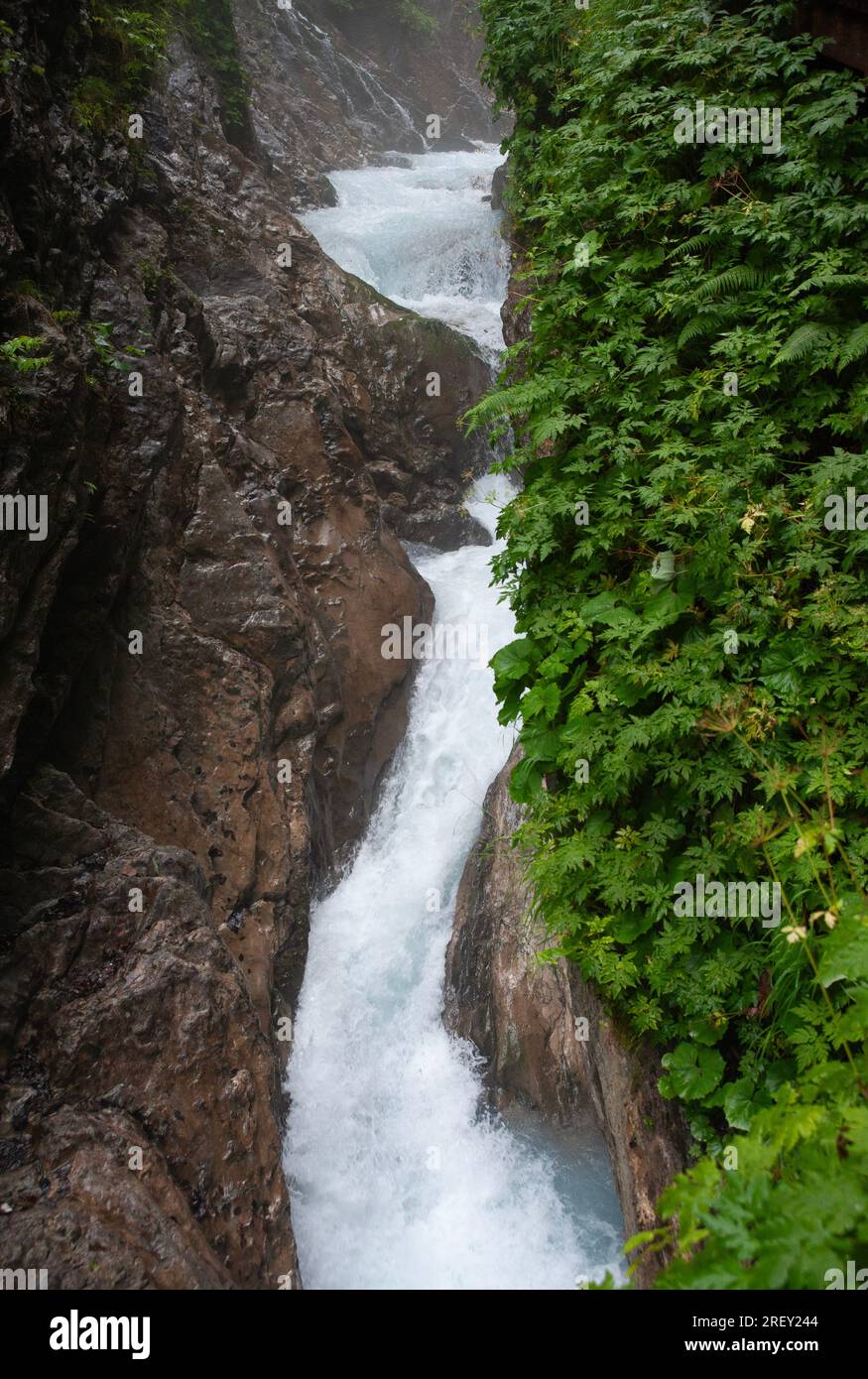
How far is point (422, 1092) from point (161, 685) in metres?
5.50

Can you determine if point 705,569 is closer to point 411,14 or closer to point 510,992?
point 510,992

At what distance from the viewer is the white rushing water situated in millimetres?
7039

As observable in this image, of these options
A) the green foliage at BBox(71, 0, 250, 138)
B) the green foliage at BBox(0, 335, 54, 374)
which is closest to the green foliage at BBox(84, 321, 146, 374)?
the green foliage at BBox(0, 335, 54, 374)

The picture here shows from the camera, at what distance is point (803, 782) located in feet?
10.9

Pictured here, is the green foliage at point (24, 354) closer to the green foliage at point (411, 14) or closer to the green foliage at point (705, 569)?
the green foliage at point (705, 569)

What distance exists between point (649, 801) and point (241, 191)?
1527cm

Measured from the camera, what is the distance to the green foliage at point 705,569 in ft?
10.7

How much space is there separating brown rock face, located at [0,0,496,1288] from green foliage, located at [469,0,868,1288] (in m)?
3.41

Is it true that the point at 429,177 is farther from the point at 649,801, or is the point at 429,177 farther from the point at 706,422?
the point at 649,801

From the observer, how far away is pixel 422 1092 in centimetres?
848

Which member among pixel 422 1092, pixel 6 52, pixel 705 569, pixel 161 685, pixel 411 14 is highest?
pixel 411 14

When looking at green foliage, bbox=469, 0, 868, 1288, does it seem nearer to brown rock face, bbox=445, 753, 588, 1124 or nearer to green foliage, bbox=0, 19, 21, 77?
green foliage, bbox=0, 19, 21, 77

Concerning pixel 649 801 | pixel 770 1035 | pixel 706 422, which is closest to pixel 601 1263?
pixel 770 1035

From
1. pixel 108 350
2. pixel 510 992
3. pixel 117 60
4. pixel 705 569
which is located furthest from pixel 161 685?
pixel 117 60
